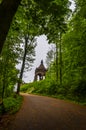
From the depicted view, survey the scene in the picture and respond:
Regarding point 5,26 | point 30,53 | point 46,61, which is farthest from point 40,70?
point 5,26

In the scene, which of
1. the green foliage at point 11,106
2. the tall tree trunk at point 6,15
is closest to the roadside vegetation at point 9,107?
the green foliage at point 11,106

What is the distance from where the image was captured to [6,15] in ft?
25.5

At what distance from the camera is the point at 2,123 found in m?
12.0

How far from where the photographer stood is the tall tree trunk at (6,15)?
25.3 ft

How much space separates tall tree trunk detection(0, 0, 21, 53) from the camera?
25.3ft

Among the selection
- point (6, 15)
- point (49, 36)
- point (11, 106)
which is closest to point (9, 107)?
point (11, 106)

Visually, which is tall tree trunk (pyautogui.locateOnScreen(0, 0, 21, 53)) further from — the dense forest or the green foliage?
the green foliage

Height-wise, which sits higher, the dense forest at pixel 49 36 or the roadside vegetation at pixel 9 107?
the dense forest at pixel 49 36

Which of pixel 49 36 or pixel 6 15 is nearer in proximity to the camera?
pixel 6 15

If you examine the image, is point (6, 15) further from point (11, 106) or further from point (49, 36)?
point (11, 106)

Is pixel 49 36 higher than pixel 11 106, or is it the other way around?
pixel 49 36

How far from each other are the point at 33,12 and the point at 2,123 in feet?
17.1

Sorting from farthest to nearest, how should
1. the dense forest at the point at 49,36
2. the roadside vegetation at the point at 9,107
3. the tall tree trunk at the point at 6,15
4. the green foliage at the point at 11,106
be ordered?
the green foliage at the point at 11,106, the roadside vegetation at the point at 9,107, the dense forest at the point at 49,36, the tall tree trunk at the point at 6,15

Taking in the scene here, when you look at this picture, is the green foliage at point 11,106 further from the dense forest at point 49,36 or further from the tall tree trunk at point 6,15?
the tall tree trunk at point 6,15
